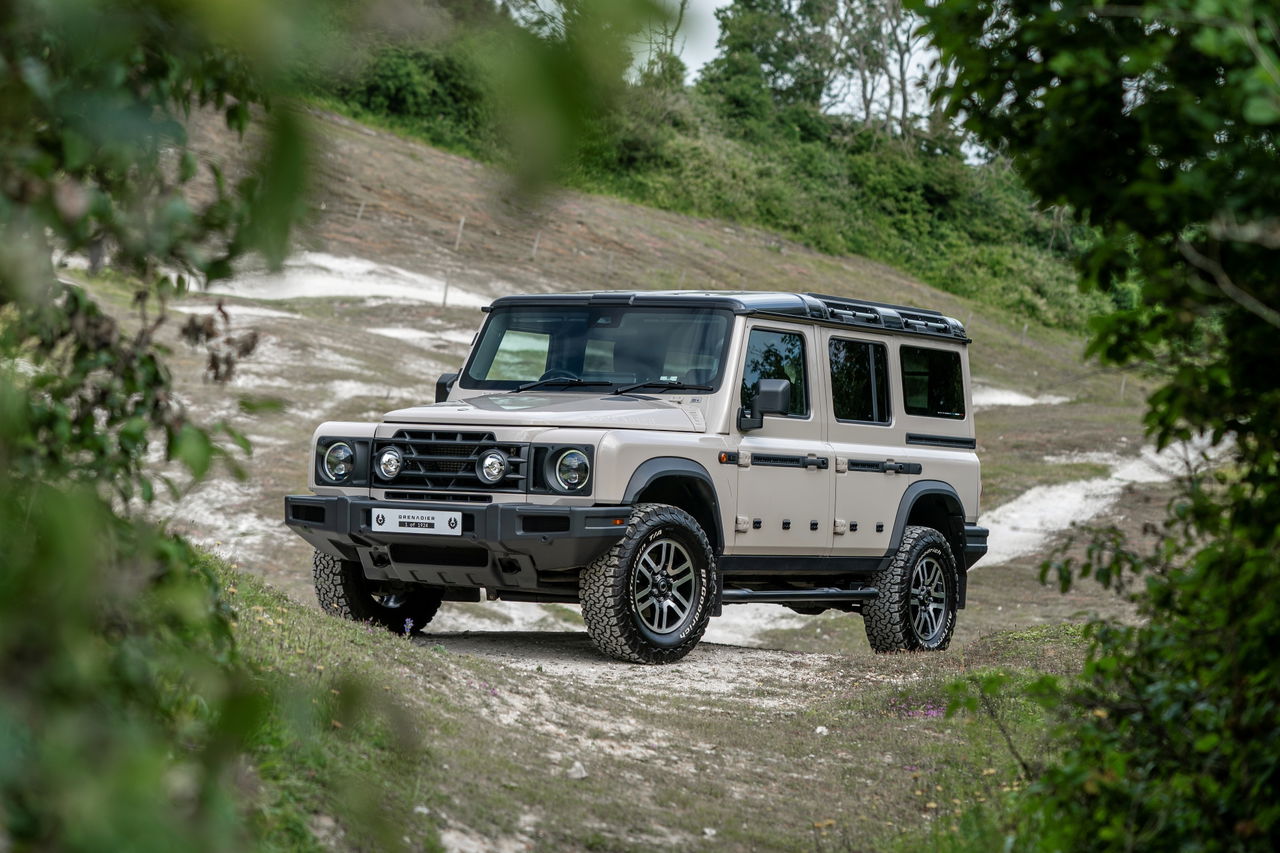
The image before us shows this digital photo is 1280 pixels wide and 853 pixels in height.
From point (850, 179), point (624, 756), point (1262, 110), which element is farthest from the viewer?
point (850, 179)

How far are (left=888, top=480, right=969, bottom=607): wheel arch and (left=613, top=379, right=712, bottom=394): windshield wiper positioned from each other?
7.78 ft

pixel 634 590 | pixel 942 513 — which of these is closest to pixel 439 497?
pixel 634 590

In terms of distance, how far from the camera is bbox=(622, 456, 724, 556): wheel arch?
8.34 meters

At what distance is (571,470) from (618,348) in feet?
4.22

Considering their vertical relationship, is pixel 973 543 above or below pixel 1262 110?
below

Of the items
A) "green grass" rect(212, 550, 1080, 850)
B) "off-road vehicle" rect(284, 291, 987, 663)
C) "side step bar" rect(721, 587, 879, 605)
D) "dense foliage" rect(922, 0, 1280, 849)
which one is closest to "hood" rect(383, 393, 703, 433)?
"off-road vehicle" rect(284, 291, 987, 663)

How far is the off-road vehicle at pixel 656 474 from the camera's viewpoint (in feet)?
26.9

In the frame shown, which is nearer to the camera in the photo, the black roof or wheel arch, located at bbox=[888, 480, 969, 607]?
the black roof

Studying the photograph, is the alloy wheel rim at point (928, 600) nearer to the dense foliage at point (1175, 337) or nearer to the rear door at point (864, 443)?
the rear door at point (864, 443)

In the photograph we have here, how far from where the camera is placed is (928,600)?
10.9 meters

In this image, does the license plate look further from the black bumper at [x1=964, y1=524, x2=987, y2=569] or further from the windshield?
the black bumper at [x1=964, y1=524, x2=987, y2=569]

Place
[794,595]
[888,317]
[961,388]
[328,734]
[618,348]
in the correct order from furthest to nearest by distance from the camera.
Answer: [961,388]
[888,317]
[794,595]
[618,348]
[328,734]

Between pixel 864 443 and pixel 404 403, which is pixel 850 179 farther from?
pixel 864 443

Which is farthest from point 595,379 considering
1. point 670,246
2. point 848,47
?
point 848,47
